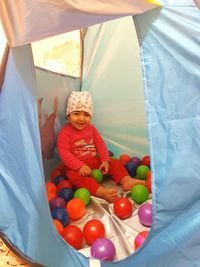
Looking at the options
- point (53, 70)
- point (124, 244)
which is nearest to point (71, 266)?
point (124, 244)

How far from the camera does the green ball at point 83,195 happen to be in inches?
51.3

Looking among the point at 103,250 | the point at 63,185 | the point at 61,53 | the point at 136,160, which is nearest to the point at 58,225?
the point at 103,250

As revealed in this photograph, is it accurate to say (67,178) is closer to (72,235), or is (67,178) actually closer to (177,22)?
(72,235)

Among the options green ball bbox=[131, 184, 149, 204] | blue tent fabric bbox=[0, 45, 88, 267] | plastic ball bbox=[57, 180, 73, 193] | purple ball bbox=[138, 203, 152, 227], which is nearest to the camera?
blue tent fabric bbox=[0, 45, 88, 267]

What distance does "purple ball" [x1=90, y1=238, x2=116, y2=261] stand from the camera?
1021 millimetres

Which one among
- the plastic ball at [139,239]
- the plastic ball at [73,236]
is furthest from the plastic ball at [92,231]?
the plastic ball at [139,239]

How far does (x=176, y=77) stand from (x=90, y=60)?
0.88m

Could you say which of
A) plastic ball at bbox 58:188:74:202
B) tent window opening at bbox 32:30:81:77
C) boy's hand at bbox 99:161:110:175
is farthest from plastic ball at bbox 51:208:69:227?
tent window opening at bbox 32:30:81:77

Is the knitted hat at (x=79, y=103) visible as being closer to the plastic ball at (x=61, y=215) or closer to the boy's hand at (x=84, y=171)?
the boy's hand at (x=84, y=171)

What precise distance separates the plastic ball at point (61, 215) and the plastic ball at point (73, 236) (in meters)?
0.07

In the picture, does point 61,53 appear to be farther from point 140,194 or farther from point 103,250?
point 103,250

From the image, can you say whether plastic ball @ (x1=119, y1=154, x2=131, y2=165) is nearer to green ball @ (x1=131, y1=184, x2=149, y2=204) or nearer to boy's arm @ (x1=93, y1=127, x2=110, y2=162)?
boy's arm @ (x1=93, y1=127, x2=110, y2=162)

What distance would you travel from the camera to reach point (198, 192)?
2.85 feet

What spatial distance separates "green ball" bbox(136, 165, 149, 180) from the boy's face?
321 millimetres
